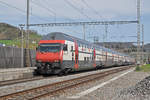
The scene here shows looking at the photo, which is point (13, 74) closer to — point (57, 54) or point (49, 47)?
point (49, 47)

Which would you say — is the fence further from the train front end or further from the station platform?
the train front end

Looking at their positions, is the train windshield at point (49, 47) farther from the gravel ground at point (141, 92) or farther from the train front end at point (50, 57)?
the gravel ground at point (141, 92)

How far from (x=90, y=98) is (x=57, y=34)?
11.3 metres

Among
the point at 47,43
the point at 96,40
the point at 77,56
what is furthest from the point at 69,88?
the point at 96,40

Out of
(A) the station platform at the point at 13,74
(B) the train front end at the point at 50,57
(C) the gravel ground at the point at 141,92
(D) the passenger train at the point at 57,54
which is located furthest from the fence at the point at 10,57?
(C) the gravel ground at the point at 141,92

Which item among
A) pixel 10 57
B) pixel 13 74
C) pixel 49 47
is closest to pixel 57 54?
pixel 49 47

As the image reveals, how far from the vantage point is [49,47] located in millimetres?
19906

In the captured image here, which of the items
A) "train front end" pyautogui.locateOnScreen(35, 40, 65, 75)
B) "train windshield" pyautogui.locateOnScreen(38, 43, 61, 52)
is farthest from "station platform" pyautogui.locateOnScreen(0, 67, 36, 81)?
"train windshield" pyautogui.locateOnScreen(38, 43, 61, 52)

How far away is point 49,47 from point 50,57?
37.9 inches

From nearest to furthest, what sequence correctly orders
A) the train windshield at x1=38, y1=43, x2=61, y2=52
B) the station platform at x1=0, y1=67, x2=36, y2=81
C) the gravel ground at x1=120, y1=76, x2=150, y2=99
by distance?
the gravel ground at x1=120, y1=76, x2=150, y2=99
the station platform at x1=0, y1=67, x2=36, y2=81
the train windshield at x1=38, y1=43, x2=61, y2=52

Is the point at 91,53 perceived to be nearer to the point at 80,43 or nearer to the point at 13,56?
the point at 80,43

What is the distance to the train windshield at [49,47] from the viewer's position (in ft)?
64.3

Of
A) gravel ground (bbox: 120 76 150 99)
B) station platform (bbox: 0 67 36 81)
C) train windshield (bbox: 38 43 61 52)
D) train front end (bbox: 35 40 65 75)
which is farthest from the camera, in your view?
train windshield (bbox: 38 43 61 52)

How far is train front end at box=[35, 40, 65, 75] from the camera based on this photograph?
755 inches
